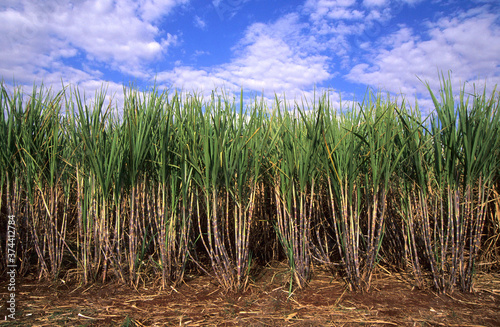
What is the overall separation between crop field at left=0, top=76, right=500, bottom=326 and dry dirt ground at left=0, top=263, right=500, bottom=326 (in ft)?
0.05

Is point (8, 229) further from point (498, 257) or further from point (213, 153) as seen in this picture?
point (498, 257)

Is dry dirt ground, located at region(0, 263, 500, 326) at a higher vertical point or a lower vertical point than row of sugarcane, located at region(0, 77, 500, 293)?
lower

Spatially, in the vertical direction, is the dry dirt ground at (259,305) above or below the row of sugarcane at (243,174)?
below

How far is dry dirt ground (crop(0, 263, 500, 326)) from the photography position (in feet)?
7.54

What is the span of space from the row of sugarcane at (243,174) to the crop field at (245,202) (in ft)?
0.05

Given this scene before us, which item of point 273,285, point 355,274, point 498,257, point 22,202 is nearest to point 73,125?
point 22,202

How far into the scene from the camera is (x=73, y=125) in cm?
292

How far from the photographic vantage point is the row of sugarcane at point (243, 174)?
2562mm

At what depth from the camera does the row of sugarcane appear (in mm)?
2562

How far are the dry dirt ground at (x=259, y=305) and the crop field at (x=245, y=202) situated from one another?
2 cm

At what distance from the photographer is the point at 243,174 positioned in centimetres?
261

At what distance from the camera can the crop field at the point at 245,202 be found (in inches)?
97.8

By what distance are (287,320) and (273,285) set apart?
2.01 ft

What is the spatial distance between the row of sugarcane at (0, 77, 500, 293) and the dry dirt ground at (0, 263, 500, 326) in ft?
0.41
